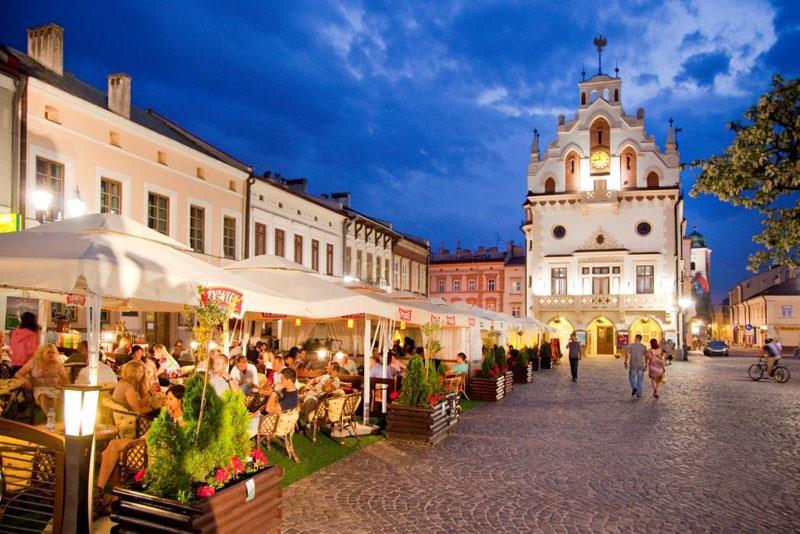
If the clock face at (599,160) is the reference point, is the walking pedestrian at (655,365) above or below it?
below

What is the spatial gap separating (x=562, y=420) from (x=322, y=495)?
7676 mm

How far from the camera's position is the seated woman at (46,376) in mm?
9211

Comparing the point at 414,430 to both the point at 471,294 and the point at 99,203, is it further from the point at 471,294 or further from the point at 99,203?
the point at 471,294

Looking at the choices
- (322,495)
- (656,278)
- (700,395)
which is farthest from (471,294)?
(322,495)

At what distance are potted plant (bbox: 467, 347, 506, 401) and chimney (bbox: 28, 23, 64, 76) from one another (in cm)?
1664

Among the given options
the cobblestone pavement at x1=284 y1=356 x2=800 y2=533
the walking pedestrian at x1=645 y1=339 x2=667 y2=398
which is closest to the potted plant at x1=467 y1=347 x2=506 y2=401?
the cobblestone pavement at x1=284 y1=356 x2=800 y2=533

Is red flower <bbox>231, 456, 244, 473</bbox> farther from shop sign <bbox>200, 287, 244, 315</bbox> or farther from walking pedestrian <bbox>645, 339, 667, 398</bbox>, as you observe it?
walking pedestrian <bbox>645, 339, 667, 398</bbox>

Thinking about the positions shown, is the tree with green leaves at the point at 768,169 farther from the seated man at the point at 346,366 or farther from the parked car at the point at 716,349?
the parked car at the point at 716,349

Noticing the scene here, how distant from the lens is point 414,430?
1062cm

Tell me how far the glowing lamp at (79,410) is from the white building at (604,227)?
1773 inches

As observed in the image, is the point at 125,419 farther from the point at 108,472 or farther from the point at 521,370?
the point at 521,370

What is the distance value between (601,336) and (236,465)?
47196mm

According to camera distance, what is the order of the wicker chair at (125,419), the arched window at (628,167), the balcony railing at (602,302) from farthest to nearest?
1. the arched window at (628,167)
2. the balcony railing at (602,302)
3. the wicker chair at (125,419)

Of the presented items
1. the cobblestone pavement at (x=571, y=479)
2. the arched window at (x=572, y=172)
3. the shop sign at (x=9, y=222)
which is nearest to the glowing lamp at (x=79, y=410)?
the cobblestone pavement at (x=571, y=479)
